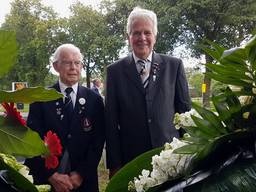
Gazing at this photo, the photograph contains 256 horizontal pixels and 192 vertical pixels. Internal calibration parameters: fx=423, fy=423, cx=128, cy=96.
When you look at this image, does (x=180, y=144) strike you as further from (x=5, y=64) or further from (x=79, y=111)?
(x=79, y=111)

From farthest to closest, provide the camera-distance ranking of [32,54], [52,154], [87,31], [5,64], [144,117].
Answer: [32,54] < [87,31] < [144,117] < [52,154] < [5,64]

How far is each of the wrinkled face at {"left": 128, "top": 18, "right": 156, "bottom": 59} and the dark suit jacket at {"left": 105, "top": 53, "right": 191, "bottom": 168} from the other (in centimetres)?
9

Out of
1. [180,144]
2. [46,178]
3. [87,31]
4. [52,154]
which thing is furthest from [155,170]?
[87,31]

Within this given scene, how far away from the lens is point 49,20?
26.3 metres

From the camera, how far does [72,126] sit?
252 centimetres

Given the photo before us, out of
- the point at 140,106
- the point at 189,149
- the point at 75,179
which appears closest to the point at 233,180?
the point at 189,149

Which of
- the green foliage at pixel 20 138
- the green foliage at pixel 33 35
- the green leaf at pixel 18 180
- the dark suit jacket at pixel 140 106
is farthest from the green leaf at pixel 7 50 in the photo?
the green foliage at pixel 33 35

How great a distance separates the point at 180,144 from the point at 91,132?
1893mm

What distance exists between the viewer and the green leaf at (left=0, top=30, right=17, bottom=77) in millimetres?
657

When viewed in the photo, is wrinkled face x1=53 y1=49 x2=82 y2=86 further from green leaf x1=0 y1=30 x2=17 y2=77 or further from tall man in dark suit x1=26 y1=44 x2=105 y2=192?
green leaf x1=0 y1=30 x2=17 y2=77

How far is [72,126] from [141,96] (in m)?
0.45

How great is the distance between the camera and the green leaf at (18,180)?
0.73 metres

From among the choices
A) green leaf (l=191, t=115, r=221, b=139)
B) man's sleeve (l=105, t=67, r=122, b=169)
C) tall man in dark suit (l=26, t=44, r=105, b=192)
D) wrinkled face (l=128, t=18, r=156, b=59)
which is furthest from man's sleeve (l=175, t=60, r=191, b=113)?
green leaf (l=191, t=115, r=221, b=139)

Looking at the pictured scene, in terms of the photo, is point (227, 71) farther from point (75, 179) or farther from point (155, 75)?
point (75, 179)
